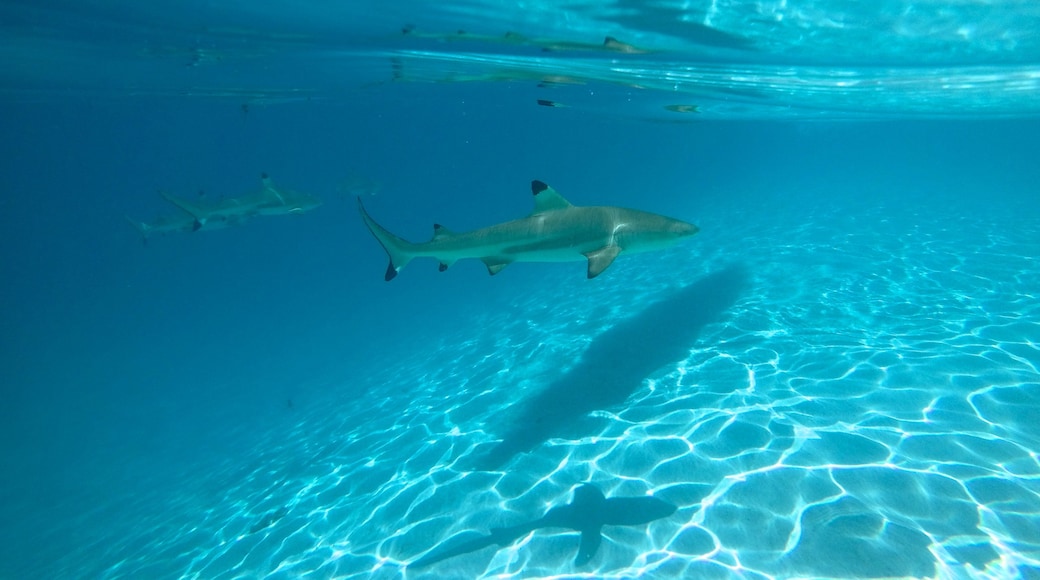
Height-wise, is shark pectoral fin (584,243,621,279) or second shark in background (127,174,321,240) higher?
shark pectoral fin (584,243,621,279)

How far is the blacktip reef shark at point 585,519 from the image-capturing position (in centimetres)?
621

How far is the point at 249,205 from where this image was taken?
14.7 m

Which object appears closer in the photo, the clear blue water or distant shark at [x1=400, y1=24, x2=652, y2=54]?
the clear blue water

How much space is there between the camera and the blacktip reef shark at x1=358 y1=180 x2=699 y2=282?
7.54 metres

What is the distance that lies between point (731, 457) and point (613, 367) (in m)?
4.02

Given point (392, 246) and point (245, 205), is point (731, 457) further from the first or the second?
point (245, 205)

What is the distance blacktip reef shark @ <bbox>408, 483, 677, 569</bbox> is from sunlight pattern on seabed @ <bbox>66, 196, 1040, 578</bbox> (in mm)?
149

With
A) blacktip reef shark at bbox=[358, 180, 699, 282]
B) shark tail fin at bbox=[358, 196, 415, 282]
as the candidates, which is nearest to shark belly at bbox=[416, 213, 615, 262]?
blacktip reef shark at bbox=[358, 180, 699, 282]

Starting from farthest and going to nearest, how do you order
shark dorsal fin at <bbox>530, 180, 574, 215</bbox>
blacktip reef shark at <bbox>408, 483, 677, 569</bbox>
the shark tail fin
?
the shark tail fin, shark dorsal fin at <bbox>530, 180, 574, 215</bbox>, blacktip reef shark at <bbox>408, 483, 677, 569</bbox>

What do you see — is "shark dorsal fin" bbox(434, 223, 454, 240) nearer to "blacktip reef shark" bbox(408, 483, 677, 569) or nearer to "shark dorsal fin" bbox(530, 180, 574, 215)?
"shark dorsal fin" bbox(530, 180, 574, 215)

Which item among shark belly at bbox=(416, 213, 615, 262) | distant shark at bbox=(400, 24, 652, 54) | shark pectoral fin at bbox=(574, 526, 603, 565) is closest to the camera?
shark pectoral fin at bbox=(574, 526, 603, 565)

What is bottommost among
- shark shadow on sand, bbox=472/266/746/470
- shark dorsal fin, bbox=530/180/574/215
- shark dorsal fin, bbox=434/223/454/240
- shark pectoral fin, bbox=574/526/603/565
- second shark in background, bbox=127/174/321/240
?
shark shadow on sand, bbox=472/266/746/470

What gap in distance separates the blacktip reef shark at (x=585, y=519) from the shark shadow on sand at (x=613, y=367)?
5.40 ft

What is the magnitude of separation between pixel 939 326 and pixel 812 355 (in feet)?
11.8
